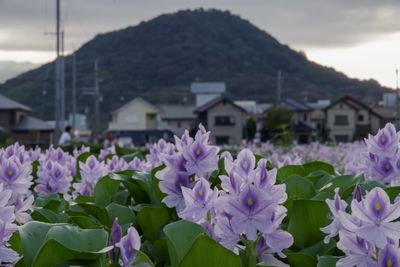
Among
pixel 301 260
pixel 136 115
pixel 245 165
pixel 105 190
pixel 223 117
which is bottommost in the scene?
pixel 301 260

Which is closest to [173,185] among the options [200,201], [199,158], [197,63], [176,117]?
[199,158]

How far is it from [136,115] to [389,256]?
8137 centimetres

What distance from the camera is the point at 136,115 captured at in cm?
8250

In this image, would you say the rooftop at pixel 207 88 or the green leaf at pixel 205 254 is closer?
the green leaf at pixel 205 254

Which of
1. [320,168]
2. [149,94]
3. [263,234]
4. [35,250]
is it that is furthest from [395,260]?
[149,94]

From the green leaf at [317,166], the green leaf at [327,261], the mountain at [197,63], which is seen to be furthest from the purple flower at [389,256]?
the mountain at [197,63]

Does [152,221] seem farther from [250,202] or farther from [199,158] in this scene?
[250,202]

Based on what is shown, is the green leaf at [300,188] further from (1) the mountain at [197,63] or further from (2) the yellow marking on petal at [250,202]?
(1) the mountain at [197,63]

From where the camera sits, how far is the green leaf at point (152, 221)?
252 centimetres

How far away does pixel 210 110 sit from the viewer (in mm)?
70438

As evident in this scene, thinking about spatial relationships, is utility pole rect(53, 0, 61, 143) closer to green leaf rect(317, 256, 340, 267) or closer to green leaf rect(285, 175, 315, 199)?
green leaf rect(285, 175, 315, 199)

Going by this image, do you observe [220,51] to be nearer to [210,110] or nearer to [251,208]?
[210,110]

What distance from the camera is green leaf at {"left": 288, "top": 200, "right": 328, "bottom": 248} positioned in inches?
88.4

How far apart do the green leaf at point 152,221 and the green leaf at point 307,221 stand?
506 millimetres
